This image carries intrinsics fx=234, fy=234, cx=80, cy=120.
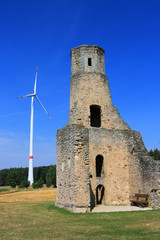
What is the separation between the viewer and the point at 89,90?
17.4 meters

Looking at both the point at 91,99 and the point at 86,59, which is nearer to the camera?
the point at 91,99

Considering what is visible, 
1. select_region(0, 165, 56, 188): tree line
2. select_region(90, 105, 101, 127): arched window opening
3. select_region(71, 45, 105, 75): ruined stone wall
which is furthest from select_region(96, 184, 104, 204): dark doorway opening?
select_region(0, 165, 56, 188): tree line

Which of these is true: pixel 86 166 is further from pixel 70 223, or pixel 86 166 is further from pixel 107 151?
pixel 70 223

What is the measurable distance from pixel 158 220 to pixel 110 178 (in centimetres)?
542

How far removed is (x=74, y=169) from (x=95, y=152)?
216 centimetres

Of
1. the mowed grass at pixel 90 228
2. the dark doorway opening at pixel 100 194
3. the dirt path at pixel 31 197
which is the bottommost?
the dirt path at pixel 31 197

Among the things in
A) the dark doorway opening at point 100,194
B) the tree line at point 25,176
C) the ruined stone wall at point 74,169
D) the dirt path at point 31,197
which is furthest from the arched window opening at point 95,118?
the tree line at point 25,176

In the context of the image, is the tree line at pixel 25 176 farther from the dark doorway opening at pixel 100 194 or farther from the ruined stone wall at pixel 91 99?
the ruined stone wall at pixel 91 99

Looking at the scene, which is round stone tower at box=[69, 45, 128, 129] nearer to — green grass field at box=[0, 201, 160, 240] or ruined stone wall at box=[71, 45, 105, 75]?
ruined stone wall at box=[71, 45, 105, 75]

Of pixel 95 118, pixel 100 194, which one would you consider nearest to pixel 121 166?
pixel 100 194

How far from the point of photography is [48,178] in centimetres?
4888

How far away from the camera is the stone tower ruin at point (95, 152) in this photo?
14320 mm

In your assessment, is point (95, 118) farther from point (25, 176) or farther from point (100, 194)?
point (25, 176)

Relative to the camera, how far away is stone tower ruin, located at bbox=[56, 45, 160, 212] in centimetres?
1432
